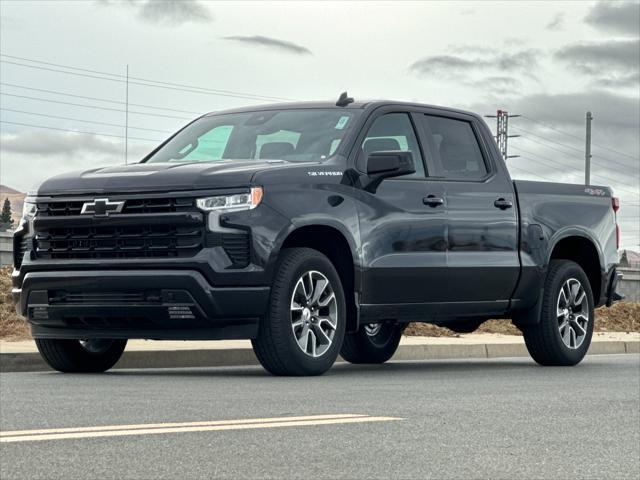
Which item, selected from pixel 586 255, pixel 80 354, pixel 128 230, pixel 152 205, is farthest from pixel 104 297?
pixel 586 255

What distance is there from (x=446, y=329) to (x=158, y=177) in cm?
1071

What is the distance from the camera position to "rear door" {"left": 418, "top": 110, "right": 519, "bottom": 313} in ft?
38.8

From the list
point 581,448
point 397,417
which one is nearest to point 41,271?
point 397,417

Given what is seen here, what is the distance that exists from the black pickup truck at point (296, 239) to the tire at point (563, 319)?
2 centimetres

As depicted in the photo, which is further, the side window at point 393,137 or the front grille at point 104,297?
the side window at point 393,137

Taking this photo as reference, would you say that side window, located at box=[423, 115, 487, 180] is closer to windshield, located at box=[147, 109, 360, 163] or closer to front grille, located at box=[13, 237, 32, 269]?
windshield, located at box=[147, 109, 360, 163]

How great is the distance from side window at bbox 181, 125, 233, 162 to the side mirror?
1341 millimetres

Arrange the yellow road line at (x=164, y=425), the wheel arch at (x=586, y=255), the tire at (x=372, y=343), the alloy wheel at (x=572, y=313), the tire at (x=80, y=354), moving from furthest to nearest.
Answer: the tire at (x=372, y=343) → the wheel arch at (x=586, y=255) → the alloy wheel at (x=572, y=313) → the tire at (x=80, y=354) → the yellow road line at (x=164, y=425)

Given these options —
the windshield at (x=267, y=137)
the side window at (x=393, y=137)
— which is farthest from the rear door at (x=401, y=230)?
the windshield at (x=267, y=137)

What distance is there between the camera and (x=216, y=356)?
13.7 meters

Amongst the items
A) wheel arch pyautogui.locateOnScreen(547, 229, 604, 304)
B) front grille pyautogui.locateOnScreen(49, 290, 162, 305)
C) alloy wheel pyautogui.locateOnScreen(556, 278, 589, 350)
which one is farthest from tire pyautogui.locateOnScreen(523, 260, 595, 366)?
front grille pyautogui.locateOnScreen(49, 290, 162, 305)

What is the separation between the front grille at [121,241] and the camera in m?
10.1

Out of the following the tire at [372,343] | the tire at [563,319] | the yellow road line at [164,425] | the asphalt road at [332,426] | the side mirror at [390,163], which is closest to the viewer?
the asphalt road at [332,426]

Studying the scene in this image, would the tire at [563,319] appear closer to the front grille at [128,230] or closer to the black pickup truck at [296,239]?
the black pickup truck at [296,239]
